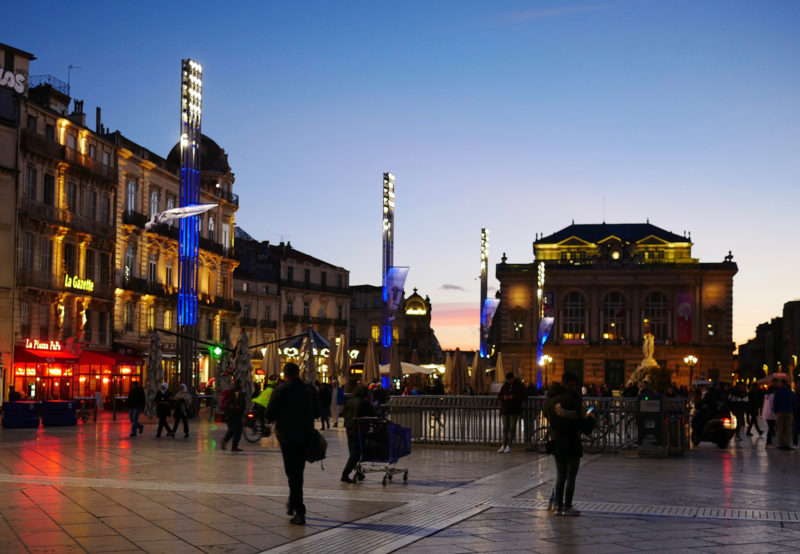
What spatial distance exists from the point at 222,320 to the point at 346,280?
1194 inches

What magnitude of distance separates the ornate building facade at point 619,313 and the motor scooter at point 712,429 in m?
70.9

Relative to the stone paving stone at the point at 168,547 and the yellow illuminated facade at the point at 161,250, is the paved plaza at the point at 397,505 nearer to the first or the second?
the stone paving stone at the point at 168,547

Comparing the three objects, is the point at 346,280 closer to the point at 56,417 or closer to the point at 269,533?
the point at 56,417

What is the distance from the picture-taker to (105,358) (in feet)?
154

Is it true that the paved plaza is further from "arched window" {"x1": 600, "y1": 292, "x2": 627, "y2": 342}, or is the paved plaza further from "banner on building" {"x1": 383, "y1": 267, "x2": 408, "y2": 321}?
"arched window" {"x1": 600, "y1": 292, "x2": 627, "y2": 342}

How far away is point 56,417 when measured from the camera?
104 feet

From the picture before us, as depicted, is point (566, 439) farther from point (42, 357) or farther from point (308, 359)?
point (42, 357)

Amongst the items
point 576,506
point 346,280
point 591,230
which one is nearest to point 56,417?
point 576,506

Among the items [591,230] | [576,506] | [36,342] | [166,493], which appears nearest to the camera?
[576,506]

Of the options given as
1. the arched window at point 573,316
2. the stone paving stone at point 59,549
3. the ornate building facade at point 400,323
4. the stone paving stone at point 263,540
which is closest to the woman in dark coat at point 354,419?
the stone paving stone at point 263,540

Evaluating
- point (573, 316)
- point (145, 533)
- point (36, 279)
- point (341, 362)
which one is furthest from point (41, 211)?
point (573, 316)

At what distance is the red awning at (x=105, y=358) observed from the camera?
46.2 m

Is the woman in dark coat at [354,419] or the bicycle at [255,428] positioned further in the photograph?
the bicycle at [255,428]

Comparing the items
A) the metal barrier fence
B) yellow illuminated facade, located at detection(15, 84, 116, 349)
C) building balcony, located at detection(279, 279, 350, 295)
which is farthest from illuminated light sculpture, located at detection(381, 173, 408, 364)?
building balcony, located at detection(279, 279, 350, 295)
